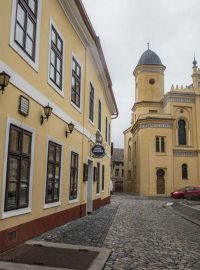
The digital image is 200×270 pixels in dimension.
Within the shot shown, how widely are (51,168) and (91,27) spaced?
558 cm

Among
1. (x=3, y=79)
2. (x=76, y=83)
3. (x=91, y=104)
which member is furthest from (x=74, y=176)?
(x=3, y=79)

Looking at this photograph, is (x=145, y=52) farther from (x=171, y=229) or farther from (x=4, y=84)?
(x=4, y=84)

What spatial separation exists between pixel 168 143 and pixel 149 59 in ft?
43.1

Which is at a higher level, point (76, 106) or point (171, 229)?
point (76, 106)

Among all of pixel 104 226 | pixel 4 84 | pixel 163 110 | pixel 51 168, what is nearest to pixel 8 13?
pixel 4 84

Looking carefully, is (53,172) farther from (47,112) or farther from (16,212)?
(16,212)

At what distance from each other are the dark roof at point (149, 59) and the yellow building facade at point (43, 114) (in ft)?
117

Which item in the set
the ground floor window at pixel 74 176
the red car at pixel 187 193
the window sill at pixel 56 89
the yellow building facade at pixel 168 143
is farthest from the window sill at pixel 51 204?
the yellow building facade at pixel 168 143

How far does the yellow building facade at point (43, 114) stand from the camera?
273 inches

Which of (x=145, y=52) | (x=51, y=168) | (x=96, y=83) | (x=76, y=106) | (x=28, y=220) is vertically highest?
(x=145, y=52)

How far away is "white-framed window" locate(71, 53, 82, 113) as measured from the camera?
12.0m

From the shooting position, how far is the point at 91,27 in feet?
41.5

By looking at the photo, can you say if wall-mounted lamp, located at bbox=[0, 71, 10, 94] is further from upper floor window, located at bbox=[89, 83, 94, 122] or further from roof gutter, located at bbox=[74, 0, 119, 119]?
upper floor window, located at bbox=[89, 83, 94, 122]

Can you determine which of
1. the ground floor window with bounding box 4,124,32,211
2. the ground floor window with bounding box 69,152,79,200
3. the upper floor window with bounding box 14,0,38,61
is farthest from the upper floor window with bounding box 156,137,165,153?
the ground floor window with bounding box 4,124,32,211
